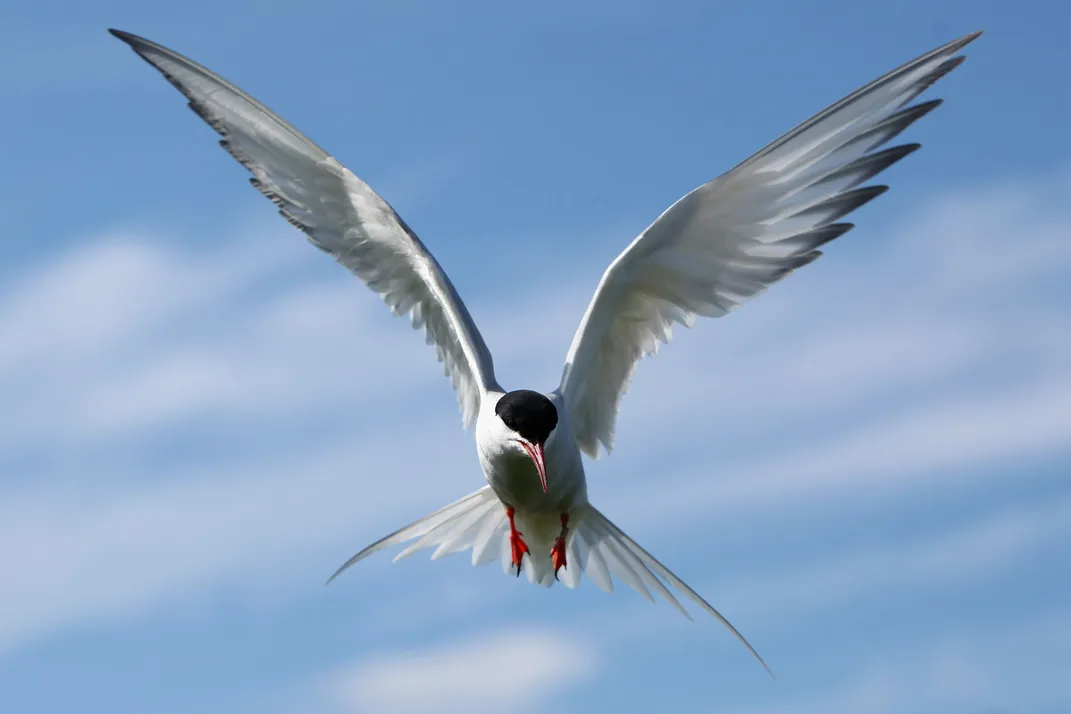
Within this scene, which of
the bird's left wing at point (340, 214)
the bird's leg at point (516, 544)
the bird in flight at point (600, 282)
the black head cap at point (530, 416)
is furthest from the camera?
the bird's leg at point (516, 544)

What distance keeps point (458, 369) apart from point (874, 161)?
3104mm

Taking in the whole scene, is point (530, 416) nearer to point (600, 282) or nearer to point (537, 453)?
point (537, 453)

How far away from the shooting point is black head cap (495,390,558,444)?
743 centimetres

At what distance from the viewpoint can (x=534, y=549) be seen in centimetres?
873

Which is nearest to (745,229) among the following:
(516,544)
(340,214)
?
(516,544)

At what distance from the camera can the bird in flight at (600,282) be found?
759 centimetres

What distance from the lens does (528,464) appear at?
7.72 metres

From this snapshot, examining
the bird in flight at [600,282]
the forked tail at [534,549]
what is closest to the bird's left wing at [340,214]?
the bird in flight at [600,282]

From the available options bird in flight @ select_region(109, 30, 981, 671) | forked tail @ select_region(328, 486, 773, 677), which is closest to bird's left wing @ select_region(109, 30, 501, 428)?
bird in flight @ select_region(109, 30, 981, 671)

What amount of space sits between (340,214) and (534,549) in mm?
2503

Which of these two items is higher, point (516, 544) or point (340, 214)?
point (340, 214)

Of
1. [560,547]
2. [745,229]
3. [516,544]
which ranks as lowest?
[560,547]

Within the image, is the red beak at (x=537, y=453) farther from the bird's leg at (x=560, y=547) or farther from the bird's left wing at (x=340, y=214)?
the bird's leg at (x=560, y=547)

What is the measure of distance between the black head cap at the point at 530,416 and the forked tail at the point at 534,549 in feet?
3.96
